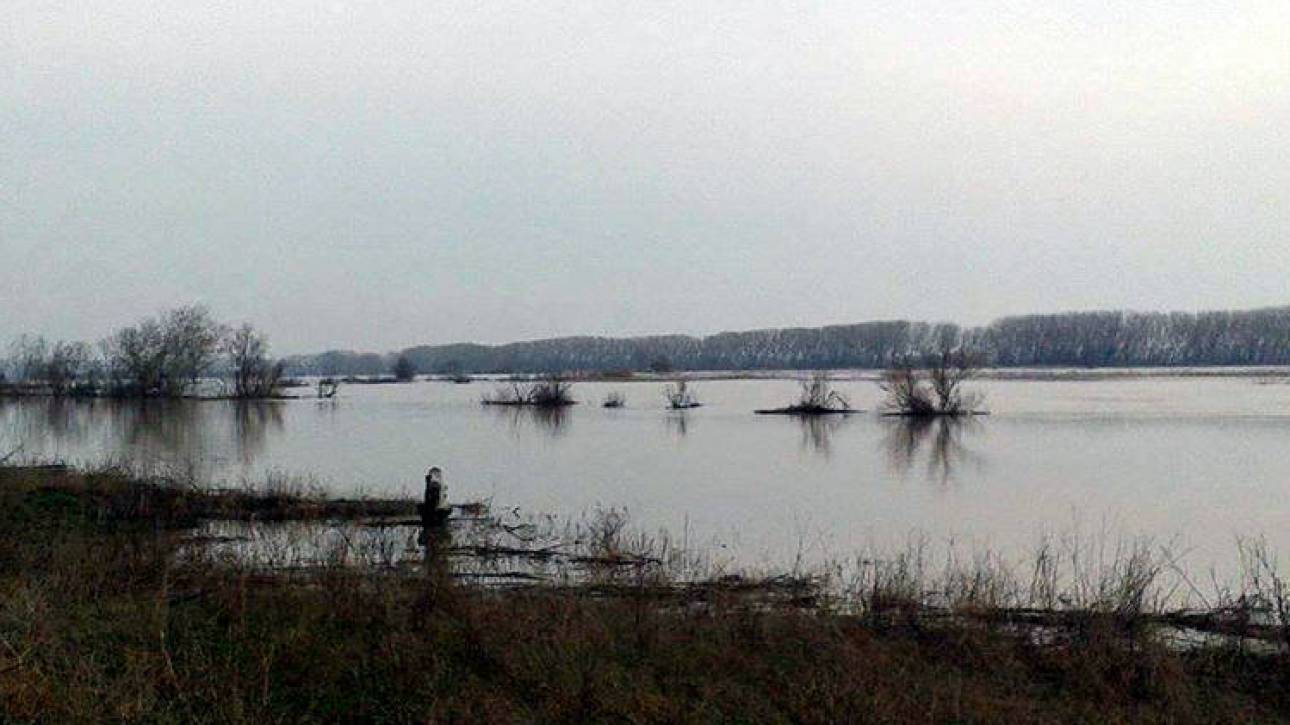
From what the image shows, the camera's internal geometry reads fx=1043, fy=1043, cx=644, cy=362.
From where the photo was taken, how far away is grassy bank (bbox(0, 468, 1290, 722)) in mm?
4637

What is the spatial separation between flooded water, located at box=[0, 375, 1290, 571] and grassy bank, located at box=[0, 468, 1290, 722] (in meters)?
3.72

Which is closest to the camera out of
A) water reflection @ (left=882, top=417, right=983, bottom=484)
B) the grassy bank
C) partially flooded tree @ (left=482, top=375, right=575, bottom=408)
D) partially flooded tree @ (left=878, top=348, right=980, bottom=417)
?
the grassy bank

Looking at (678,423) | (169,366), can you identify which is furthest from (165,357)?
(678,423)

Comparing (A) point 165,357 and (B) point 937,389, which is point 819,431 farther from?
(A) point 165,357

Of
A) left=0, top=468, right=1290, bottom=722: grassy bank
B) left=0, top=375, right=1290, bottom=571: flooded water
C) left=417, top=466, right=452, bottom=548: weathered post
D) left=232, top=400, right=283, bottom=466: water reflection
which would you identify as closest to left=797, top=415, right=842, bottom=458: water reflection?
left=0, top=375, right=1290, bottom=571: flooded water

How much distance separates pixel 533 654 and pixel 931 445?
71.6ft

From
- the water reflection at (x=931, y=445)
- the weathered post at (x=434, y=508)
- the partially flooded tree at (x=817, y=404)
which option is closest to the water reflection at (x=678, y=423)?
the partially flooded tree at (x=817, y=404)

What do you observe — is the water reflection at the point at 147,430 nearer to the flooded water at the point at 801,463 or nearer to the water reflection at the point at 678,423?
the flooded water at the point at 801,463

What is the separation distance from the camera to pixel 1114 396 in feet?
152

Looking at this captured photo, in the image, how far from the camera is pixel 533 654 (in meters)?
5.44

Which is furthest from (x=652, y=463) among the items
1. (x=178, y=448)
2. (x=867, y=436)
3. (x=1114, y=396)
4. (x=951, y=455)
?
(x=1114, y=396)

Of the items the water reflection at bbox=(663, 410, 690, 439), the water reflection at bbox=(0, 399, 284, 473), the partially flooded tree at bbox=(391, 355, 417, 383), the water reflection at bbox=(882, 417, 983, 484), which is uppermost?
the partially flooded tree at bbox=(391, 355, 417, 383)

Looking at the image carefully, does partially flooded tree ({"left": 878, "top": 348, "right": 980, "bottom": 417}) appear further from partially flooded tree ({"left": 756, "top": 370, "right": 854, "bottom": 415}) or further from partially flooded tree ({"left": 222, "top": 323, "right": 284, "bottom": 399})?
partially flooded tree ({"left": 222, "top": 323, "right": 284, "bottom": 399})

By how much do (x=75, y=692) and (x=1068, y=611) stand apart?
655 cm
